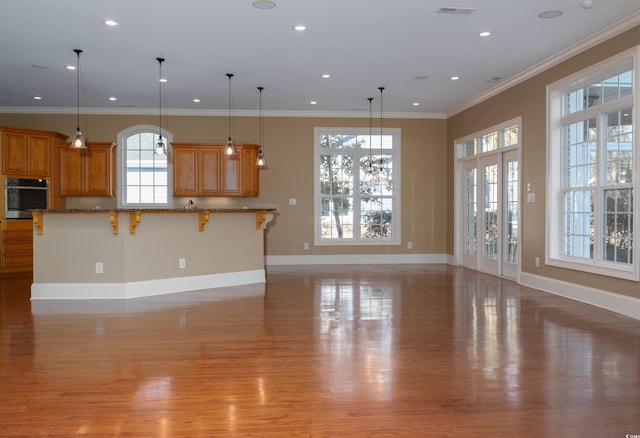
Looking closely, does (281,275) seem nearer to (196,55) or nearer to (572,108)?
(196,55)

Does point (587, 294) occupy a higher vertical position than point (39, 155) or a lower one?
lower

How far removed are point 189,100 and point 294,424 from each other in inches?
283

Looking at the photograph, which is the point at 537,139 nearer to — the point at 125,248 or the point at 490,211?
the point at 490,211

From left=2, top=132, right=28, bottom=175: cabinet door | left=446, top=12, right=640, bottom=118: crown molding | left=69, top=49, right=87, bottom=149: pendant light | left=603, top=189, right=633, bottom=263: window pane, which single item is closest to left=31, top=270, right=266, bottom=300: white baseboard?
left=69, top=49, right=87, bottom=149: pendant light

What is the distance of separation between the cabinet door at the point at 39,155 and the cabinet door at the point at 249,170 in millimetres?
3408

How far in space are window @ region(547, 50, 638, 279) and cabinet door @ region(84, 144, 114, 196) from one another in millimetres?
7487

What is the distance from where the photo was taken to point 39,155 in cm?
837

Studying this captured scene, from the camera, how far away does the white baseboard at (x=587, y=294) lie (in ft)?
16.1

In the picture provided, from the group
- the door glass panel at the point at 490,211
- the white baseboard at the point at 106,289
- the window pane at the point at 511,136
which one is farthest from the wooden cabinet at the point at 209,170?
the window pane at the point at 511,136

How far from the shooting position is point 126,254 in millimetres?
5781

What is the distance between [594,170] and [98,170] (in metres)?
8.11

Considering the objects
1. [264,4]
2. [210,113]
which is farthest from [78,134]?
[210,113]

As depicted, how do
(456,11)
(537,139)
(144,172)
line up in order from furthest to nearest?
(144,172) → (537,139) → (456,11)

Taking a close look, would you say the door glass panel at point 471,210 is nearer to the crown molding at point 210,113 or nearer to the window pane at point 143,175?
the crown molding at point 210,113
